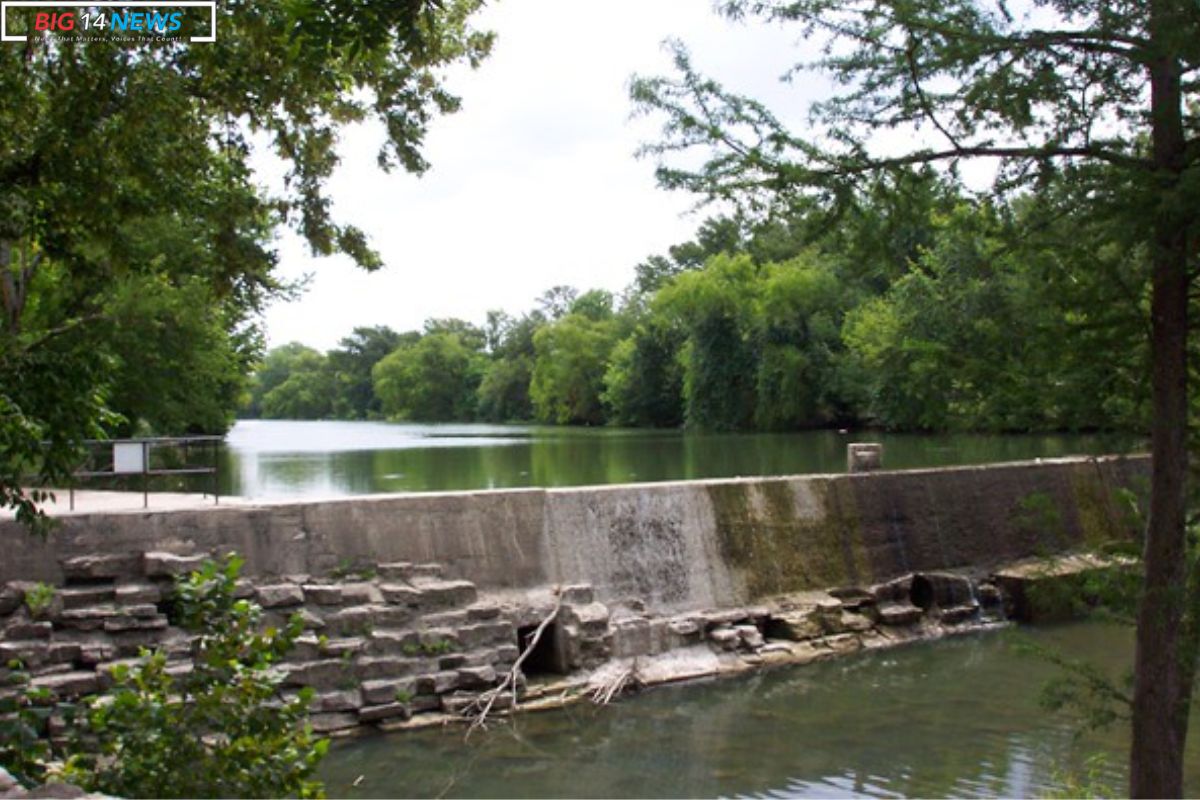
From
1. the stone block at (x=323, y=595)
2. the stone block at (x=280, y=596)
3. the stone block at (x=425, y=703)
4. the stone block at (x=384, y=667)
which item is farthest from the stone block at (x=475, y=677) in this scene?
the stone block at (x=280, y=596)

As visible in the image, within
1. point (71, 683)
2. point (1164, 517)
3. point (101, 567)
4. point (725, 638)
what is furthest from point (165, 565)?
point (1164, 517)

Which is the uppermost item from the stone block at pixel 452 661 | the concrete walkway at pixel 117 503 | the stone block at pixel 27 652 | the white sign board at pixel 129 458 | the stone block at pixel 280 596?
the white sign board at pixel 129 458

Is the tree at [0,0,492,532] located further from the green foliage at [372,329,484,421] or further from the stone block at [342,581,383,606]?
the green foliage at [372,329,484,421]

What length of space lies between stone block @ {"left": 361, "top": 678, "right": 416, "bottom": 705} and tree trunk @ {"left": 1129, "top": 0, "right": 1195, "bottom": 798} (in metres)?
6.71

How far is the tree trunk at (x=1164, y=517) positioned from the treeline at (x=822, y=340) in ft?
0.73

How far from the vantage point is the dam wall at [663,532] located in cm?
1094

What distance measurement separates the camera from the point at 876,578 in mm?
15000

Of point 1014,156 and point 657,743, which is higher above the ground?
point 1014,156

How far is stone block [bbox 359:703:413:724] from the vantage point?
10117 mm

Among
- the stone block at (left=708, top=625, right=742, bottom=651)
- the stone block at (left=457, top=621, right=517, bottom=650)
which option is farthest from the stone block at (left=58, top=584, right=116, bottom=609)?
the stone block at (left=708, top=625, right=742, bottom=651)

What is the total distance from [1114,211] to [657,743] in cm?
650

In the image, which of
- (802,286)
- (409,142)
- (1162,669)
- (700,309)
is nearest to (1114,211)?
(1162,669)

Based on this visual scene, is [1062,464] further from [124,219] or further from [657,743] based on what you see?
[124,219]

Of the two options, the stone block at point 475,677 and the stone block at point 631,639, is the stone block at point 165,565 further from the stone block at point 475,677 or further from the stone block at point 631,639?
the stone block at point 631,639
